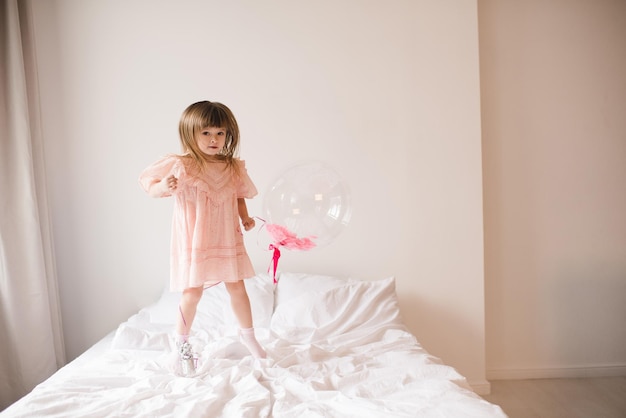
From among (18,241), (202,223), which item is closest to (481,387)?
(202,223)

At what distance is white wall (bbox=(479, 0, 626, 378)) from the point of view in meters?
2.97

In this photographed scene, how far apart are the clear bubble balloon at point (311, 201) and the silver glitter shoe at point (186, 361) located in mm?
550

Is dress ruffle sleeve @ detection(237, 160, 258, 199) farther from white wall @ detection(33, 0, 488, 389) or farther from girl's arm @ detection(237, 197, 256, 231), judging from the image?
white wall @ detection(33, 0, 488, 389)

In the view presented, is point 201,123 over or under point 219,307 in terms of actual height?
over

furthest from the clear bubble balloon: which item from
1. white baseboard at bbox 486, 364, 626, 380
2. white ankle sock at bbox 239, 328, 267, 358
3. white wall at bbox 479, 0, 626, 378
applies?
white baseboard at bbox 486, 364, 626, 380

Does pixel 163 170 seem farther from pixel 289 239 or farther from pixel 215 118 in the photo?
pixel 289 239

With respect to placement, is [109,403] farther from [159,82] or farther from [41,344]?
[159,82]

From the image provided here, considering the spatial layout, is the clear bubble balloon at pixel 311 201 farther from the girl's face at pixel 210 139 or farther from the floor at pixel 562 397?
the floor at pixel 562 397

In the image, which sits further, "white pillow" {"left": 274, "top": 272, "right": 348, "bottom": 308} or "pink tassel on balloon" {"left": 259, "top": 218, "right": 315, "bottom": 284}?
"white pillow" {"left": 274, "top": 272, "right": 348, "bottom": 308}

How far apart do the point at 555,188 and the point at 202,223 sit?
223cm

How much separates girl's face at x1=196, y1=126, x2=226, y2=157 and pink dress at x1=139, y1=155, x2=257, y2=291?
0.25ft

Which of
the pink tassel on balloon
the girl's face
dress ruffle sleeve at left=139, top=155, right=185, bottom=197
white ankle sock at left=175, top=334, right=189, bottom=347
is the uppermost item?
the girl's face

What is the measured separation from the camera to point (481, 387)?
2770 mm

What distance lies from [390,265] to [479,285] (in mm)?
520
